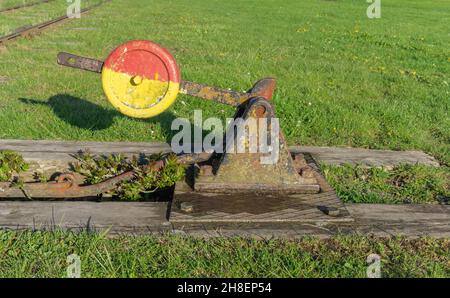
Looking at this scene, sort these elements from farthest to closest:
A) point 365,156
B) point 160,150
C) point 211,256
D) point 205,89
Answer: point 365,156 < point 160,150 < point 205,89 < point 211,256

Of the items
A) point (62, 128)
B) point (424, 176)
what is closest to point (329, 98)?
point (424, 176)

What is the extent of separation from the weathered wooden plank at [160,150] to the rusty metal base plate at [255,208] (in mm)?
983

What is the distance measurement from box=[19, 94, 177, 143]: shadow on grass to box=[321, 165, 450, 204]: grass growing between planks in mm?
1599

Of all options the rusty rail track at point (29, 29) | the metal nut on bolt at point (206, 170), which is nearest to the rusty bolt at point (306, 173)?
the metal nut on bolt at point (206, 170)

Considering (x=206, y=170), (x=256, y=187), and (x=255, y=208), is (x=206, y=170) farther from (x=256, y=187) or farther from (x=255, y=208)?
(x=255, y=208)

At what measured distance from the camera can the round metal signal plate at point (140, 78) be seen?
2.72 meters

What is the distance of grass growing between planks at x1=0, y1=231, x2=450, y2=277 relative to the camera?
92.3 inches

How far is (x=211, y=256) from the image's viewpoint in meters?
2.45

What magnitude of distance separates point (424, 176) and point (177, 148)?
193 cm

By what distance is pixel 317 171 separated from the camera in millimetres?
3381

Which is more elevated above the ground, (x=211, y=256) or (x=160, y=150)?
(x=160, y=150)

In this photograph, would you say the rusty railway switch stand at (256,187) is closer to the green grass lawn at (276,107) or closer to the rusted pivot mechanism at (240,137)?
the rusted pivot mechanism at (240,137)

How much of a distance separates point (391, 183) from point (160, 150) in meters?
1.81

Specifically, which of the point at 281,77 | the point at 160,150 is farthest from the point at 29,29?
the point at 160,150
